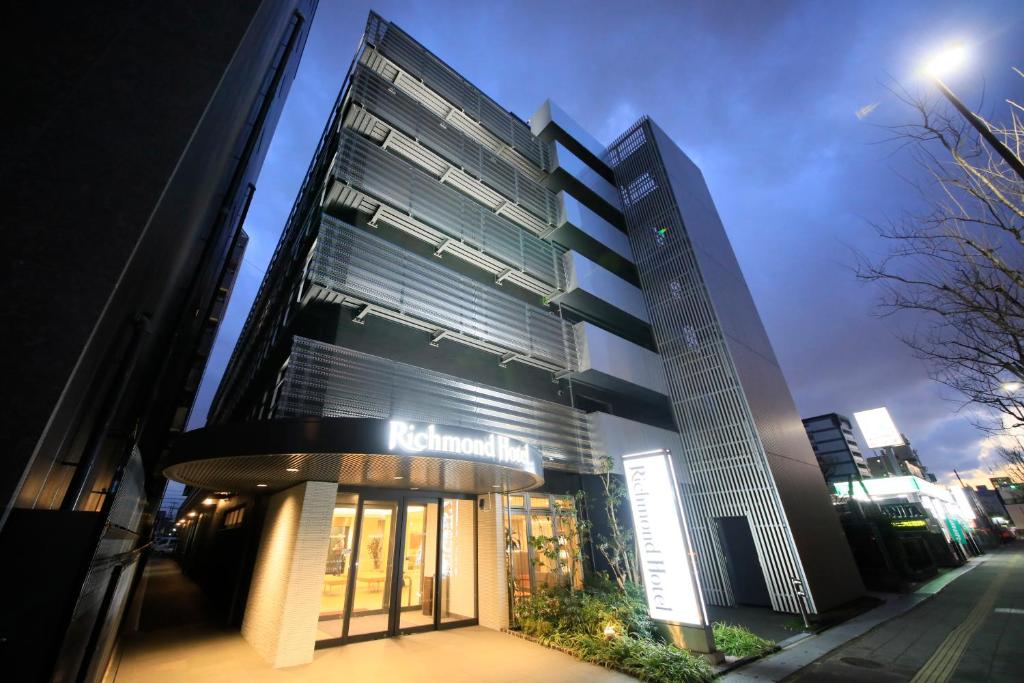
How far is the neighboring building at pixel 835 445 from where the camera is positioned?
35688 mm

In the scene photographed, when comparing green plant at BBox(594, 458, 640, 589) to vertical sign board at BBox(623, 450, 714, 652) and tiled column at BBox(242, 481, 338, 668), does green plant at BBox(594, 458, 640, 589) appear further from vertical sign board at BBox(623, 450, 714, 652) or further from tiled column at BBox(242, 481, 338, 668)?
tiled column at BBox(242, 481, 338, 668)

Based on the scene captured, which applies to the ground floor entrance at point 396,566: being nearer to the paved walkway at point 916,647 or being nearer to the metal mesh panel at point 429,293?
the metal mesh panel at point 429,293

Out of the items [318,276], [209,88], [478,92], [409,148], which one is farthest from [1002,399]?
[478,92]

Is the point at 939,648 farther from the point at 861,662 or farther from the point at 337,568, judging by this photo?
the point at 337,568

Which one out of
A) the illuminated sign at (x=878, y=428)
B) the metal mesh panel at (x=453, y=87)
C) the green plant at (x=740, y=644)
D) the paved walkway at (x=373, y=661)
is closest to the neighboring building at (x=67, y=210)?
the paved walkway at (x=373, y=661)

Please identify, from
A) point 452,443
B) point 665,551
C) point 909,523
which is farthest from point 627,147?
point 909,523

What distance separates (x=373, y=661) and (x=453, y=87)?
17.0 metres

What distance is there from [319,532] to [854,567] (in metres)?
18.2

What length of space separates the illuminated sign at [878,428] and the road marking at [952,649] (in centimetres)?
2649

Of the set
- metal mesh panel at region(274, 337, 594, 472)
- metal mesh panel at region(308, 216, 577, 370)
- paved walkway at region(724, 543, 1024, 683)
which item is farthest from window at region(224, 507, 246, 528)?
paved walkway at region(724, 543, 1024, 683)

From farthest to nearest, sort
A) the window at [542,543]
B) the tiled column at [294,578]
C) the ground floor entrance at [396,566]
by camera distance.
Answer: the window at [542,543] < the ground floor entrance at [396,566] < the tiled column at [294,578]

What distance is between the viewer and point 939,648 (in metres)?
8.12

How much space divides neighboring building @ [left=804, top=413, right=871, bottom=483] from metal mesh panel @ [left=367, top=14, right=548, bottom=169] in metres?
35.4

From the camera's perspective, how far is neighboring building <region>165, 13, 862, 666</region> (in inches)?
302
